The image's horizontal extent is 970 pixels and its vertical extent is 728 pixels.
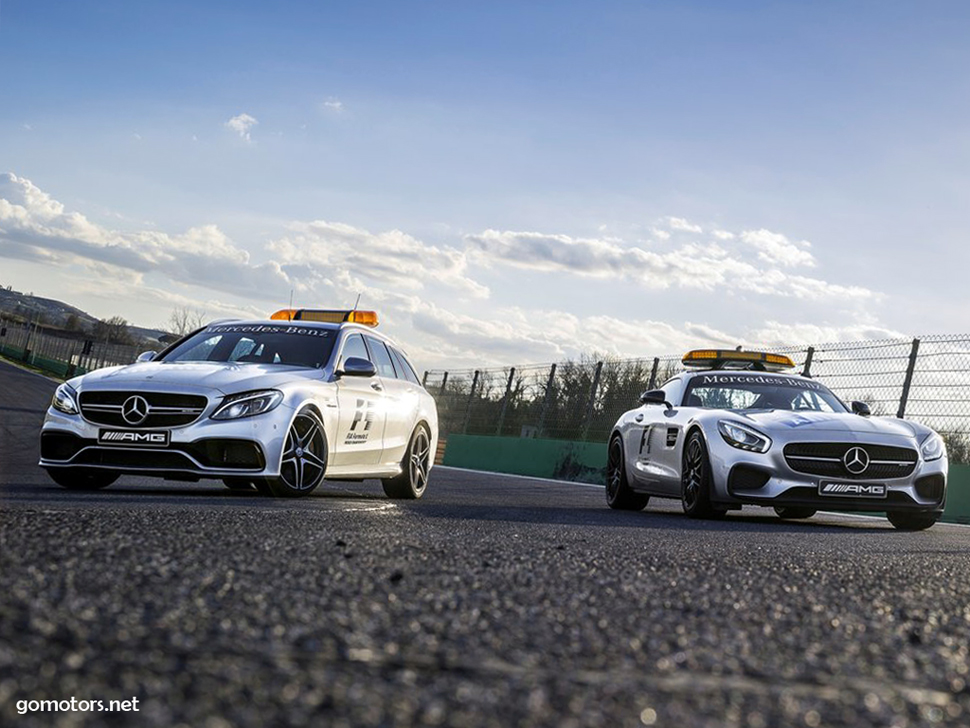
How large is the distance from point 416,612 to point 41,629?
0.88 m

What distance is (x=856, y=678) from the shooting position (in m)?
2.43

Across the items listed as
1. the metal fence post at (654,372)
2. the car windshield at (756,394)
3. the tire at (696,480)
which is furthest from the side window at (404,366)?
the metal fence post at (654,372)

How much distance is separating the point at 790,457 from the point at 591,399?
12.9 m

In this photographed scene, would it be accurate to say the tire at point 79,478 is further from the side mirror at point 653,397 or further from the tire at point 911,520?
the tire at point 911,520

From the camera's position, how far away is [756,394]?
422 inches

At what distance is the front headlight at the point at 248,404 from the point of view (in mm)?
8273

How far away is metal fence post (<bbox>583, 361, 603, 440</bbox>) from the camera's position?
2205cm

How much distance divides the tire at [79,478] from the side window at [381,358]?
248 cm

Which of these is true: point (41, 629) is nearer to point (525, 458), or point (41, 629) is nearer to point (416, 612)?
Result: point (416, 612)

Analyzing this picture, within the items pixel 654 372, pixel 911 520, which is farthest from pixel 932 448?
pixel 654 372

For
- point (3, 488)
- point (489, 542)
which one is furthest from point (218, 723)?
point (3, 488)

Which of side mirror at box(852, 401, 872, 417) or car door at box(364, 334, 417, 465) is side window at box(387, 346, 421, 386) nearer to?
car door at box(364, 334, 417, 465)

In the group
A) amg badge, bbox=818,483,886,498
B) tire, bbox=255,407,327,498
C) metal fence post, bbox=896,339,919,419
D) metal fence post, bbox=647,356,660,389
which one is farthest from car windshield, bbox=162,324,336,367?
metal fence post, bbox=647,356,660,389

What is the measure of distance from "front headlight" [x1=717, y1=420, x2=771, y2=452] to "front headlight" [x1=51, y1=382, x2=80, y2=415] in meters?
4.88
